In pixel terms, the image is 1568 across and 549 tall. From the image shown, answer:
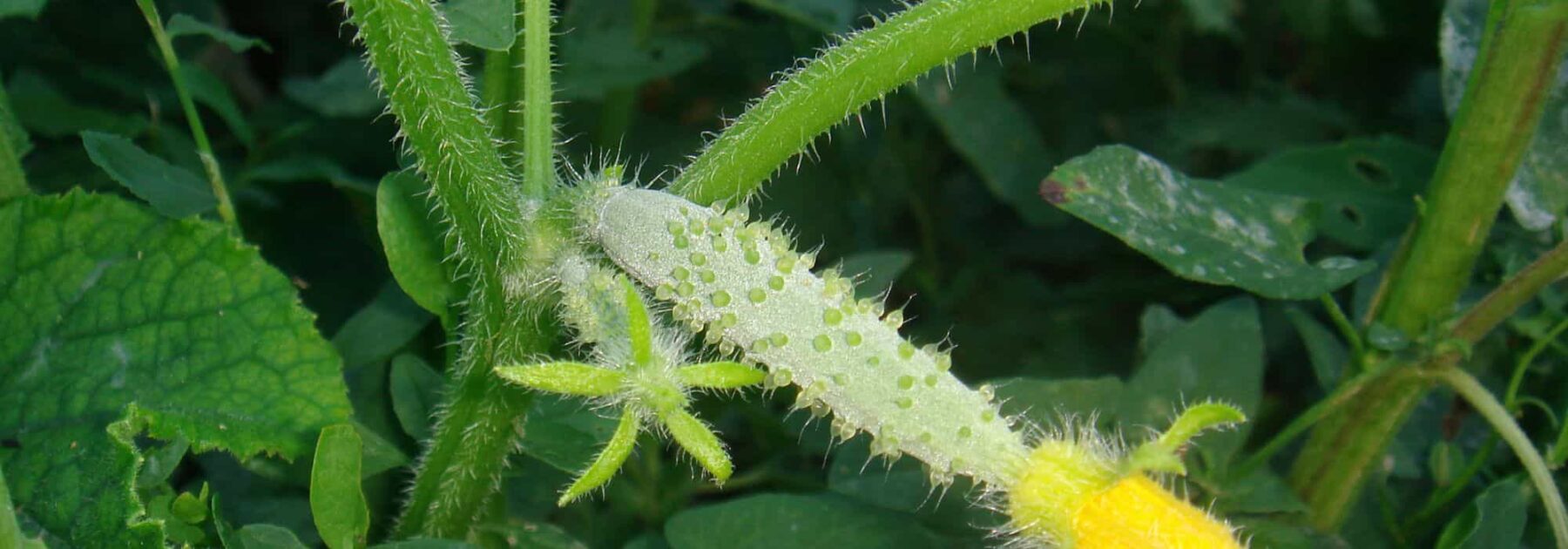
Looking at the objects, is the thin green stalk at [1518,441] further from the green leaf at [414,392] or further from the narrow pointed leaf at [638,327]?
the green leaf at [414,392]

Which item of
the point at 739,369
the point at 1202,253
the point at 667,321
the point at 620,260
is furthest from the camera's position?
the point at 1202,253

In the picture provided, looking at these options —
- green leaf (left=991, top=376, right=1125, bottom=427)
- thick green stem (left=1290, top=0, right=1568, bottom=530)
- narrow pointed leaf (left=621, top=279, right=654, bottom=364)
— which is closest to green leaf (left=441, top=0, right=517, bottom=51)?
narrow pointed leaf (left=621, top=279, right=654, bottom=364)

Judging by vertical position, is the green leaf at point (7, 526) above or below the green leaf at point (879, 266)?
above

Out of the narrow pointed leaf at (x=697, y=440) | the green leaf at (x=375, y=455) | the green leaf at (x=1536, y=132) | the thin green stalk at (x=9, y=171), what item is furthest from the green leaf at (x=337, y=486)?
the green leaf at (x=1536, y=132)

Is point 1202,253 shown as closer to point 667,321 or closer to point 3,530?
point 667,321

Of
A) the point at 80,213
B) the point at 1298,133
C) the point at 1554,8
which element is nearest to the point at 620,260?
the point at 80,213

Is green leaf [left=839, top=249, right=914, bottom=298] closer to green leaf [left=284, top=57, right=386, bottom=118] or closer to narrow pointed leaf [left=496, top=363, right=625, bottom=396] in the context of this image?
narrow pointed leaf [left=496, top=363, right=625, bottom=396]

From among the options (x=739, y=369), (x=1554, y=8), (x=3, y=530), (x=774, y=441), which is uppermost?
(x=1554, y=8)
